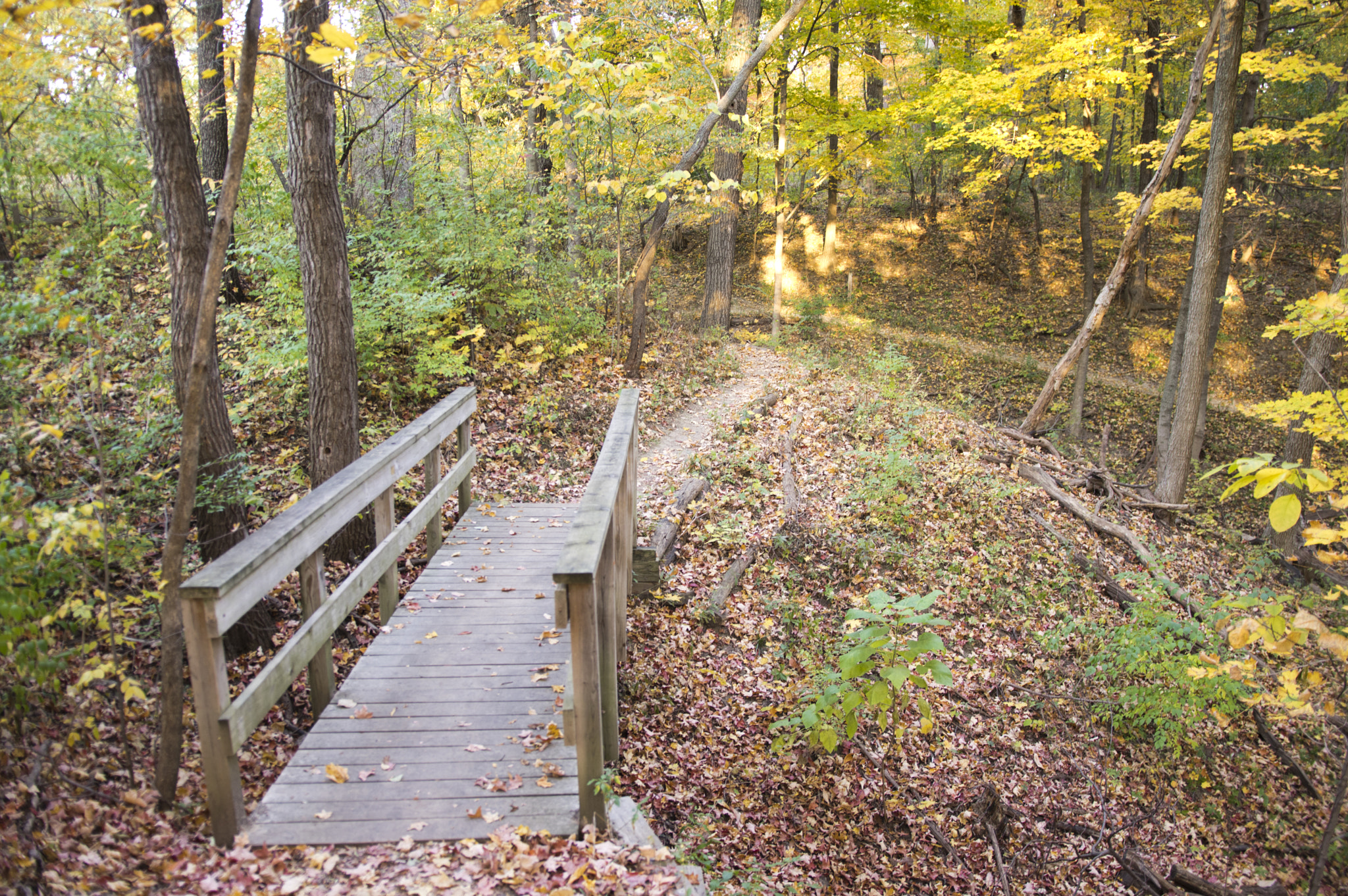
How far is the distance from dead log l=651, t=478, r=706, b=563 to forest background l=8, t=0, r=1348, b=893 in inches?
10.2

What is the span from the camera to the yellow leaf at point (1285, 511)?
241 cm

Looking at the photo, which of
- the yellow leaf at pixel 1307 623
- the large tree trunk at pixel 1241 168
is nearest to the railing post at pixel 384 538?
the yellow leaf at pixel 1307 623

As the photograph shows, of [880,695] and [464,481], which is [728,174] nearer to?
[464,481]

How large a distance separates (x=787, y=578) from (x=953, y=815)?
253 cm

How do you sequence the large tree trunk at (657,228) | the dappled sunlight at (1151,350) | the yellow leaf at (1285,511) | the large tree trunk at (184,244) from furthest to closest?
1. the dappled sunlight at (1151,350)
2. the large tree trunk at (657,228)
3. the large tree trunk at (184,244)
4. the yellow leaf at (1285,511)

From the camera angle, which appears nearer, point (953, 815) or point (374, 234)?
point (953, 815)

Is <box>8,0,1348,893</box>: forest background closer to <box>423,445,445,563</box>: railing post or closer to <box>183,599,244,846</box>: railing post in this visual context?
<box>183,599,244,846</box>: railing post

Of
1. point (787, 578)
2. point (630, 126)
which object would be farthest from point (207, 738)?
point (630, 126)

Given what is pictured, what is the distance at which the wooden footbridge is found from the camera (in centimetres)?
301

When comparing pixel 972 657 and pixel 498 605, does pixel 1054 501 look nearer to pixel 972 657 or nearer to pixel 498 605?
pixel 972 657

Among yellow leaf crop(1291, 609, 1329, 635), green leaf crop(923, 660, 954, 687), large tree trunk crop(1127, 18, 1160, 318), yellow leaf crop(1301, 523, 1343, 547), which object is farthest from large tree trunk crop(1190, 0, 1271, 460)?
green leaf crop(923, 660, 954, 687)

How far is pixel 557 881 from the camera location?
2828 millimetres

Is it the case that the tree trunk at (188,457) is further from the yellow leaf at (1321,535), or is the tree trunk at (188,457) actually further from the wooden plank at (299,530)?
the yellow leaf at (1321,535)

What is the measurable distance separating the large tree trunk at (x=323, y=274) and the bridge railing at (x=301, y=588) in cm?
74
